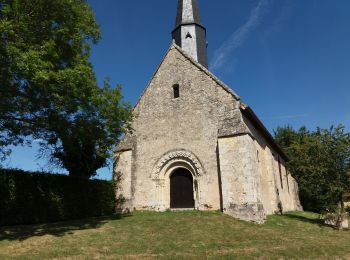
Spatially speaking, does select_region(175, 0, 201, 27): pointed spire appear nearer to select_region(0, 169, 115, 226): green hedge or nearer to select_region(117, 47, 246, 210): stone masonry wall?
select_region(117, 47, 246, 210): stone masonry wall

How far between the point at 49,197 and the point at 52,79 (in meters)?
6.52

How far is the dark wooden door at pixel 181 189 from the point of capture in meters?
15.5

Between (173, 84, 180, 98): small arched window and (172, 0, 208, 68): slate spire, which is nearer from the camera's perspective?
(173, 84, 180, 98): small arched window

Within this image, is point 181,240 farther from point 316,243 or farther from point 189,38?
point 189,38

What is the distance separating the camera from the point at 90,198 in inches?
619

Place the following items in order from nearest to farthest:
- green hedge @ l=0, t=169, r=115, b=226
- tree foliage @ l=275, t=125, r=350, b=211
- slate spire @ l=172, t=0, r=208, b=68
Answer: green hedge @ l=0, t=169, r=115, b=226
tree foliage @ l=275, t=125, r=350, b=211
slate spire @ l=172, t=0, r=208, b=68

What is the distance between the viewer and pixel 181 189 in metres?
15.8

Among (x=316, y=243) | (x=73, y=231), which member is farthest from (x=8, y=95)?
(x=316, y=243)

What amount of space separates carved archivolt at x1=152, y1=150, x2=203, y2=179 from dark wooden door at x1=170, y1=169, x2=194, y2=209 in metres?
0.64

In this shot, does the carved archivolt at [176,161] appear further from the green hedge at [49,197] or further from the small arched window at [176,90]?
the small arched window at [176,90]

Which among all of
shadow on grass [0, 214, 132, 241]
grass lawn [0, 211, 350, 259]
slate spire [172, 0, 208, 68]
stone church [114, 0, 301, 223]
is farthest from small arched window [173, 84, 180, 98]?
shadow on grass [0, 214, 132, 241]

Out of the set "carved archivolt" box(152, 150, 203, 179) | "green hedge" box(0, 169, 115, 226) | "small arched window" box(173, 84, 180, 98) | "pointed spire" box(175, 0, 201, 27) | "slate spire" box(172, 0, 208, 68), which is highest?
"pointed spire" box(175, 0, 201, 27)

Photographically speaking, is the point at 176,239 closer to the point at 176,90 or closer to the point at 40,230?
the point at 40,230

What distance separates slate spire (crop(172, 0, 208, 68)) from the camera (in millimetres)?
20237
